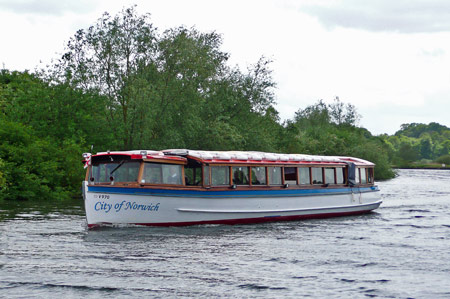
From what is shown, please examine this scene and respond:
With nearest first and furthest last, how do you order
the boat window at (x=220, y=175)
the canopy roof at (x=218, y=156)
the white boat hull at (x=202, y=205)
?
1. the white boat hull at (x=202, y=205)
2. the canopy roof at (x=218, y=156)
3. the boat window at (x=220, y=175)

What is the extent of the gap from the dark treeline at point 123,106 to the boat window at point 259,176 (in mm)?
13976

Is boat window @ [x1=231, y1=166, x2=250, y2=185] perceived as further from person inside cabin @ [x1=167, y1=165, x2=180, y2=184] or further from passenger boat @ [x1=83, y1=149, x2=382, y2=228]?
person inside cabin @ [x1=167, y1=165, x2=180, y2=184]

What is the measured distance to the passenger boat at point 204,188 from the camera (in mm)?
20875

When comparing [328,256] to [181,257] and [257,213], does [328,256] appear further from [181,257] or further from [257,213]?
[257,213]

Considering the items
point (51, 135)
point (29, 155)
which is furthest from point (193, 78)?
point (29, 155)

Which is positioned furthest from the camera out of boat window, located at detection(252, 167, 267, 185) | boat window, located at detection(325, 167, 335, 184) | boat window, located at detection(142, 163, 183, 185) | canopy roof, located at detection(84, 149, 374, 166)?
boat window, located at detection(325, 167, 335, 184)

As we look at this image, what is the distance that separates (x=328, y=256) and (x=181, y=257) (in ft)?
14.3

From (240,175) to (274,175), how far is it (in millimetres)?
2196

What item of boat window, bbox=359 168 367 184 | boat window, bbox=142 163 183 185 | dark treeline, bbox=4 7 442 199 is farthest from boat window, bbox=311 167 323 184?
dark treeline, bbox=4 7 442 199

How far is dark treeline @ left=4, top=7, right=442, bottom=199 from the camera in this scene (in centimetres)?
3453

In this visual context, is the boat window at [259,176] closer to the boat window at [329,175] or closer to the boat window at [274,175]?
the boat window at [274,175]

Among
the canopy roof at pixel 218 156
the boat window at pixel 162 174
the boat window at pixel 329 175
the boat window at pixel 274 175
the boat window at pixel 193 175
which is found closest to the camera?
the boat window at pixel 162 174

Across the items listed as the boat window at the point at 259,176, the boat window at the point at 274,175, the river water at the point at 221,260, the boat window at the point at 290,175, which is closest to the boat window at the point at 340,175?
the boat window at the point at 290,175

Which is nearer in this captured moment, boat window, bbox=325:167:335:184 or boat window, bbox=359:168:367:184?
boat window, bbox=325:167:335:184
